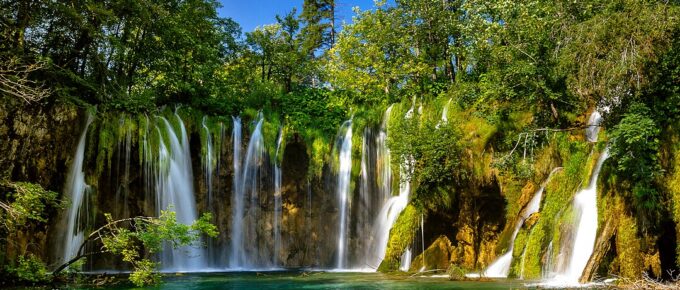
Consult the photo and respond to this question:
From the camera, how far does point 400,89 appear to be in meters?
25.9

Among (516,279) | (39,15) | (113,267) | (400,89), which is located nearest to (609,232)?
(516,279)

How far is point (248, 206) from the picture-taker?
938 inches

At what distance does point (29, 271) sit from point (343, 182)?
12.8 meters

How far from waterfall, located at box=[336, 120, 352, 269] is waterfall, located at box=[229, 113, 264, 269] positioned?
3511 millimetres

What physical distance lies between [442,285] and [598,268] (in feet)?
12.4

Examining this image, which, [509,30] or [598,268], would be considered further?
[509,30]

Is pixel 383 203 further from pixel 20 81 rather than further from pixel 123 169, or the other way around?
pixel 20 81

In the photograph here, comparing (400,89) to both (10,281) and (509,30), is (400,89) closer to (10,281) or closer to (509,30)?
(509,30)

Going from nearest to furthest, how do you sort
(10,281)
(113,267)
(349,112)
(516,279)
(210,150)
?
(10,281) < (516,279) < (113,267) < (210,150) < (349,112)

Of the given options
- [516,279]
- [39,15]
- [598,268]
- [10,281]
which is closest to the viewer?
[598,268]

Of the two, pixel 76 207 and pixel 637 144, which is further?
pixel 76 207

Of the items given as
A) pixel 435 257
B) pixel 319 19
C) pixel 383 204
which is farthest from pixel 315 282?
pixel 319 19

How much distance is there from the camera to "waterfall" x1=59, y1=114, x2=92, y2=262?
62.3 ft

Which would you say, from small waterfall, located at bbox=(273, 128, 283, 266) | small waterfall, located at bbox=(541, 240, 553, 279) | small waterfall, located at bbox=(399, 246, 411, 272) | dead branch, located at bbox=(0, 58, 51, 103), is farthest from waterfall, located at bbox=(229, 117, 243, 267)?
small waterfall, located at bbox=(541, 240, 553, 279)
